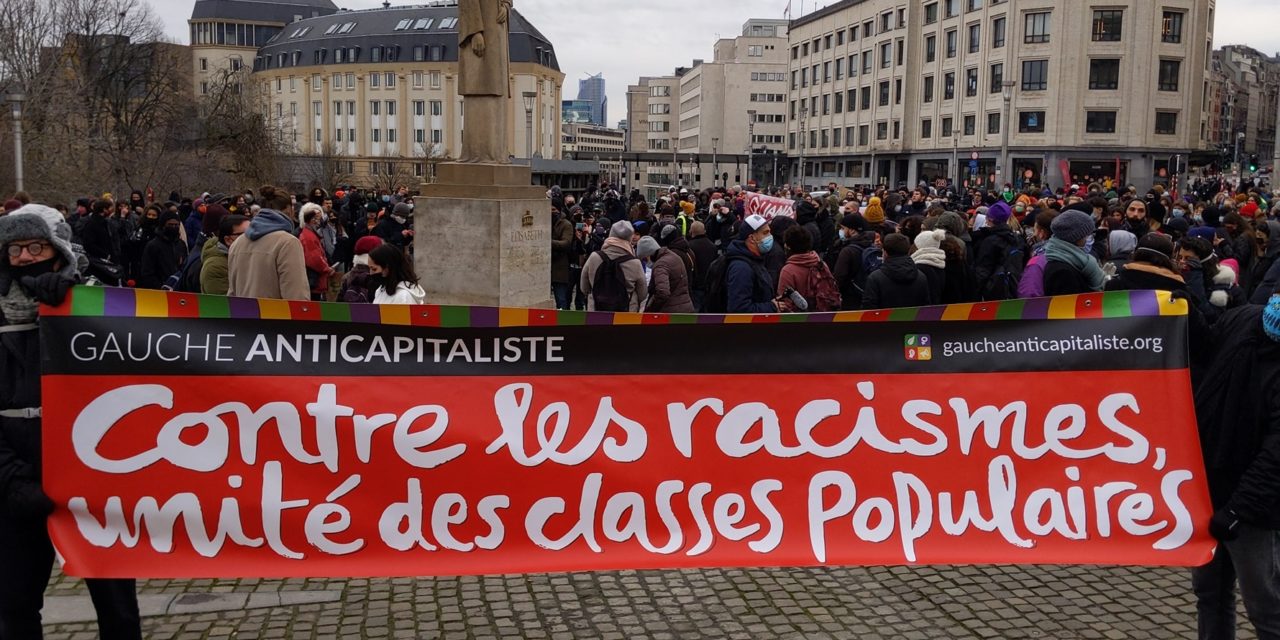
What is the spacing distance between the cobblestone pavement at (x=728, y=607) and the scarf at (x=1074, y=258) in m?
2.12

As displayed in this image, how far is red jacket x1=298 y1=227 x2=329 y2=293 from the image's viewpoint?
11.3 meters

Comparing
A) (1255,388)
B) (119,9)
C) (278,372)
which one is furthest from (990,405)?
(119,9)

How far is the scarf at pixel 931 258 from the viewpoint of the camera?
8.52 m

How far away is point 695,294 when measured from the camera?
1295 centimetres

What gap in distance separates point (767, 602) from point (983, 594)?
3.85 ft

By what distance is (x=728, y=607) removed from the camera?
5.44m

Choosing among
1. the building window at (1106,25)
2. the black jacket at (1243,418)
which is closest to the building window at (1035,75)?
the building window at (1106,25)

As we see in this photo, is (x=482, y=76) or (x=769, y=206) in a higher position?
(x=482, y=76)

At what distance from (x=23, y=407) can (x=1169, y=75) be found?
6540 centimetres

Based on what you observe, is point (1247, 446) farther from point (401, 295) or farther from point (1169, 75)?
point (1169, 75)

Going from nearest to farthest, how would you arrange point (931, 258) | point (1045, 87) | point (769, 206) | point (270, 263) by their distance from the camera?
point (270, 263) → point (931, 258) → point (769, 206) → point (1045, 87)

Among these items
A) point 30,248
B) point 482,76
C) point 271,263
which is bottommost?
point 271,263

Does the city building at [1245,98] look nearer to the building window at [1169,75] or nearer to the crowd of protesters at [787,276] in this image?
the building window at [1169,75]

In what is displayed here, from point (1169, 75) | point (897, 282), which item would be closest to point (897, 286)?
point (897, 282)
